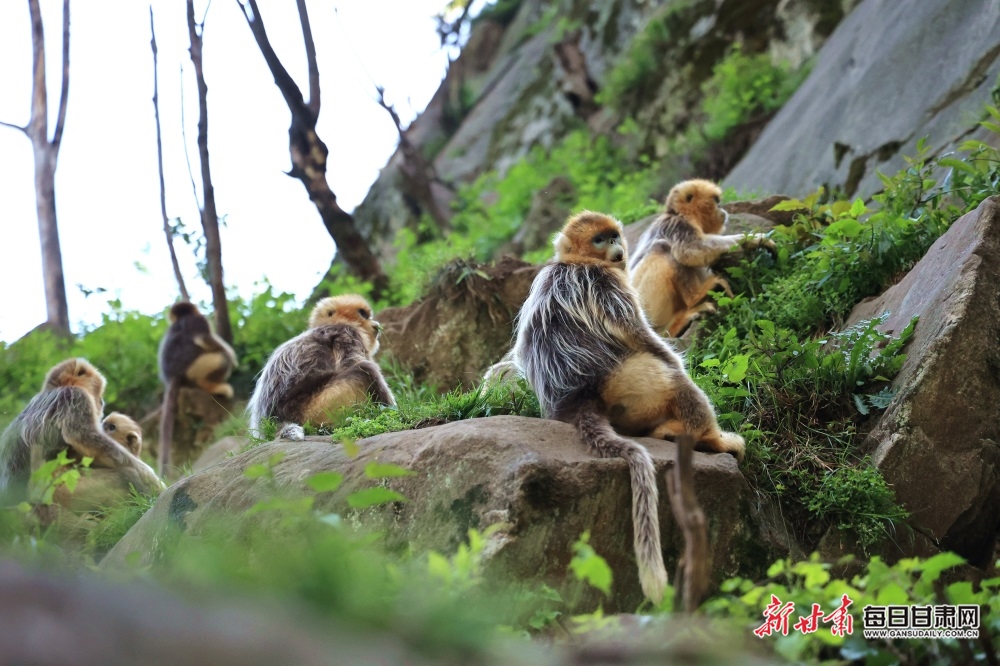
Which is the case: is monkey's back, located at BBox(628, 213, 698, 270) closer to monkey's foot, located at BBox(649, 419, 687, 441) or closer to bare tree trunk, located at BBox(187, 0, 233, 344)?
monkey's foot, located at BBox(649, 419, 687, 441)

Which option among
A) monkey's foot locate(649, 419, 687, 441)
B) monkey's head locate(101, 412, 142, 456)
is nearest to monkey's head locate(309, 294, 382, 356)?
monkey's head locate(101, 412, 142, 456)

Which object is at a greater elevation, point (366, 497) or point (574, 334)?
point (574, 334)

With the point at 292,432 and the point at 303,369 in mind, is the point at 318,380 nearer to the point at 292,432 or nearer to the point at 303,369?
the point at 303,369

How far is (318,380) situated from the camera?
7.95m

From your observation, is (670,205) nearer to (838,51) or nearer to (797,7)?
(838,51)

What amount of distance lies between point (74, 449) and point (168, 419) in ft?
12.2

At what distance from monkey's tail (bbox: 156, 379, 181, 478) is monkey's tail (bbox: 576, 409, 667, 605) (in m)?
7.78

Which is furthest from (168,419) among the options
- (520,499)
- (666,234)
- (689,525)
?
(689,525)

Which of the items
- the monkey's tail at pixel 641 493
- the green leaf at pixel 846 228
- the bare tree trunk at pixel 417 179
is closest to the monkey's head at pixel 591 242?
the monkey's tail at pixel 641 493

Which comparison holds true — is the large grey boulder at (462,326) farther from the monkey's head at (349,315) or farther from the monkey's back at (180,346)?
the monkey's back at (180,346)

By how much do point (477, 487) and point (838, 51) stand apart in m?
10.0

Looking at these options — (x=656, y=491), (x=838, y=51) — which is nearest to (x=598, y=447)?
(x=656, y=491)

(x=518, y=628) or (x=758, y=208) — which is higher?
(x=758, y=208)

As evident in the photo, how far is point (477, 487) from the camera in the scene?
499cm
